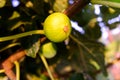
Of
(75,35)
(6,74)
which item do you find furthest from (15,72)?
(75,35)

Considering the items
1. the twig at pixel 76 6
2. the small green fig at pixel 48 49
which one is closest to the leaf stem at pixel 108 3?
the twig at pixel 76 6

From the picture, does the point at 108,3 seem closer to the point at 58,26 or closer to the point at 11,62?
the point at 58,26

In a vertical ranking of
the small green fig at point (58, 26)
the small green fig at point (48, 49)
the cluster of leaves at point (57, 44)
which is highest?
the cluster of leaves at point (57, 44)

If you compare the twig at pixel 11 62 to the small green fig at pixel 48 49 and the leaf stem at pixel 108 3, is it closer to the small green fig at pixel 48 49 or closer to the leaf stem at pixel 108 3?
the small green fig at pixel 48 49

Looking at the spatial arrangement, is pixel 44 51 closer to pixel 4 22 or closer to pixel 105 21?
pixel 4 22

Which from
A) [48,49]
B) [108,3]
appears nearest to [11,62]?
[48,49]

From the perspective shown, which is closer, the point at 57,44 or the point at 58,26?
the point at 58,26
